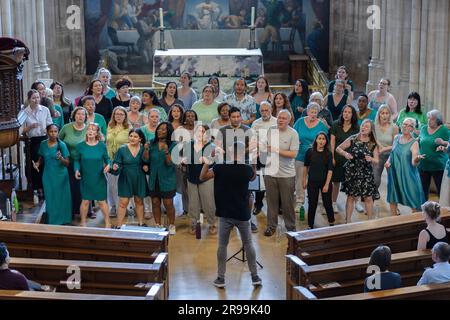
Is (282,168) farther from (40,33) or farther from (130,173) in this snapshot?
(40,33)

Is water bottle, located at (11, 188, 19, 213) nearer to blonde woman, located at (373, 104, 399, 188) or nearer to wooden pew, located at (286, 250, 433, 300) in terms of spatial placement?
wooden pew, located at (286, 250, 433, 300)

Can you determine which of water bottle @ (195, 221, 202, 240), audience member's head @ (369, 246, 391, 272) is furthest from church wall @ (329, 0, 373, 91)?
audience member's head @ (369, 246, 391, 272)

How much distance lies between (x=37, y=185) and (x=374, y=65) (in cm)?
1029

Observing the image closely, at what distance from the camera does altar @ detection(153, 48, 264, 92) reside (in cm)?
2073

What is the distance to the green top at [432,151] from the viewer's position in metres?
13.4

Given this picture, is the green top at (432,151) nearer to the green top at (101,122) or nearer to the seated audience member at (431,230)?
the seated audience member at (431,230)

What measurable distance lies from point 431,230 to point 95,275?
3386 mm

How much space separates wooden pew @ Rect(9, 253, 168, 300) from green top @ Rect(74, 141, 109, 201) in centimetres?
320

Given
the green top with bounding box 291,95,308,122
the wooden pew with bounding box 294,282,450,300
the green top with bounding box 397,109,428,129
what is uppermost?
the green top with bounding box 291,95,308,122

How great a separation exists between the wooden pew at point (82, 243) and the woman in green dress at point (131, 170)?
2.50 metres

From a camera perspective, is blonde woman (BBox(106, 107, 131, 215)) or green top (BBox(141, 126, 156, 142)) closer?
green top (BBox(141, 126, 156, 142))

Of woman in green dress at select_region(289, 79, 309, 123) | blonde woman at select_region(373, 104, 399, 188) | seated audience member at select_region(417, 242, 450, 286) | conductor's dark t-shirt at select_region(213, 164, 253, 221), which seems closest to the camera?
seated audience member at select_region(417, 242, 450, 286)

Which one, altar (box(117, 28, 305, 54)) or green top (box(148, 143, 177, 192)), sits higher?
altar (box(117, 28, 305, 54))
